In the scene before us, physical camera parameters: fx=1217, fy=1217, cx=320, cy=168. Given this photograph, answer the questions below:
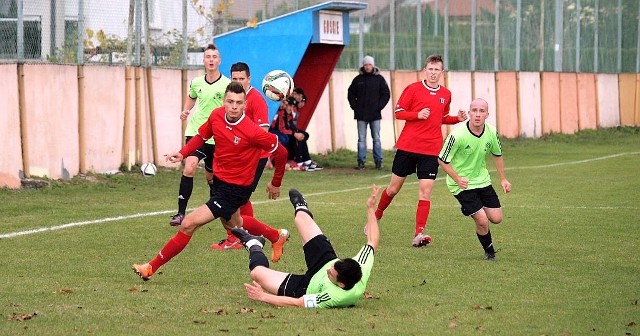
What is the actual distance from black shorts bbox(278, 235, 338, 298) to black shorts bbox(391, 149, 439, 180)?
4743mm

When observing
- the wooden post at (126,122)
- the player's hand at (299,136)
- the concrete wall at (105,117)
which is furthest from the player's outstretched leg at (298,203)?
the player's hand at (299,136)

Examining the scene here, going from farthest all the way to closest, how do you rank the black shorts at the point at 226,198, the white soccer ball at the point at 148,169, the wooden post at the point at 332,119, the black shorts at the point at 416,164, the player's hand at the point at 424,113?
the wooden post at the point at 332,119, the white soccer ball at the point at 148,169, the black shorts at the point at 416,164, the player's hand at the point at 424,113, the black shorts at the point at 226,198

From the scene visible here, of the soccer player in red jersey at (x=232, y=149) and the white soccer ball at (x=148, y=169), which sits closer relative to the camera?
the soccer player in red jersey at (x=232, y=149)

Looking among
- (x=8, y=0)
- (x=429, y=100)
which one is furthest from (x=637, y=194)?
(x=8, y=0)

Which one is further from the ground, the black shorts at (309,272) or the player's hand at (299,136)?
the player's hand at (299,136)

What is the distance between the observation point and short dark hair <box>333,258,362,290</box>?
940 centimetres

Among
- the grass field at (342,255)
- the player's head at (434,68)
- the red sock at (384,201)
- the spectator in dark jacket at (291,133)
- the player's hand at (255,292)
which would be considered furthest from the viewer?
the spectator in dark jacket at (291,133)

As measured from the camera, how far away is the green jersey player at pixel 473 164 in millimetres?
12891

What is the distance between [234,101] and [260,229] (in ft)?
5.64

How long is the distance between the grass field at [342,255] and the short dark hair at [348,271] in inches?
10.2

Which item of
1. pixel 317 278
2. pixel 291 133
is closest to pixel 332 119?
pixel 291 133

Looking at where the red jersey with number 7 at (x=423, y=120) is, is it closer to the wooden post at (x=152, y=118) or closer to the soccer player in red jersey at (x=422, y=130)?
the soccer player in red jersey at (x=422, y=130)

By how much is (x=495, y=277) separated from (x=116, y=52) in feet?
44.8

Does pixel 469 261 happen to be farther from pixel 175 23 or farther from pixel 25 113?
pixel 175 23
